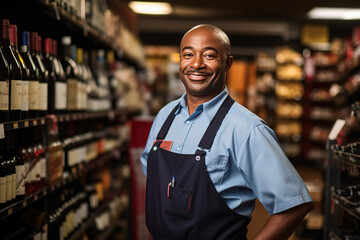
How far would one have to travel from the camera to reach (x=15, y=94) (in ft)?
7.41

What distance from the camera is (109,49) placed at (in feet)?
15.5

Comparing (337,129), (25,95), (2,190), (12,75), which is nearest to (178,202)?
(2,190)

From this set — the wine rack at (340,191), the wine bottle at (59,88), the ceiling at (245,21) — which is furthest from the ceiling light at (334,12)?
the wine bottle at (59,88)

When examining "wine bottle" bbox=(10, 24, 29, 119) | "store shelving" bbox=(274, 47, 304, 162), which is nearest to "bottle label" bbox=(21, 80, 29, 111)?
"wine bottle" bbox=(10, 24, 29, 119)

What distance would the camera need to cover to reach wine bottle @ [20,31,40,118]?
251 centimetres

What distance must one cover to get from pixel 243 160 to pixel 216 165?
12 centimetres

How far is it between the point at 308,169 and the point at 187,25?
6.19 m

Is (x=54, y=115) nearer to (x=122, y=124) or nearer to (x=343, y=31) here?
(x=122, y=124)

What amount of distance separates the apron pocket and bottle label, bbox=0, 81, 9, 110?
3.38ft

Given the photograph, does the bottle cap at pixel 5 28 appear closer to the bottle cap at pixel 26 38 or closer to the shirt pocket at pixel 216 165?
the bottle cap at pixel 26 38

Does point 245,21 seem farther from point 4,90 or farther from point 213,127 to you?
point 213,127

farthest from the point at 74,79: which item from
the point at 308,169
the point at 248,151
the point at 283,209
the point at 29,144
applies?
the point at 308,169

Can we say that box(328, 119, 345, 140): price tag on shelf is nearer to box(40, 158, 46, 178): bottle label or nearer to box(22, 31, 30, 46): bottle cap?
box(40, 158, 46, 178): bottle label

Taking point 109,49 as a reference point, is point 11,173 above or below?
below
